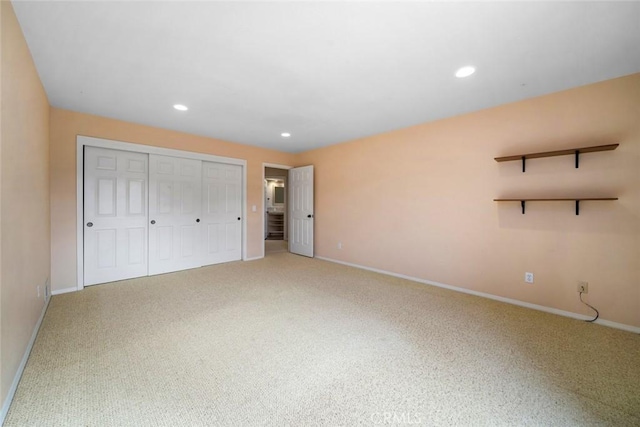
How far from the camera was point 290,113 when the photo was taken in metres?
3.30

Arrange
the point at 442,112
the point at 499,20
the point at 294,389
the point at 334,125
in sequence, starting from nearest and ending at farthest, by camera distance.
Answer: the point at 294,389 < the point at 499,20 < the point at 442,112 < the point at 334,125

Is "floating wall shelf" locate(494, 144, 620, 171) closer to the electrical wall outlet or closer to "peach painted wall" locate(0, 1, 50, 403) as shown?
the electrical wall outlet

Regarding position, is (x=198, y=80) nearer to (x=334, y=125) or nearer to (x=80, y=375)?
(x=334, y=125)

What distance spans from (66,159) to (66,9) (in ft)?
7.79

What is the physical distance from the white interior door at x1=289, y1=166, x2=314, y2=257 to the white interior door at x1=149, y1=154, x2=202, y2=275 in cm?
203

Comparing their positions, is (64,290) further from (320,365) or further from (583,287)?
(583,287)

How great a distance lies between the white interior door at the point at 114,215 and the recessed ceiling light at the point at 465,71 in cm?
430

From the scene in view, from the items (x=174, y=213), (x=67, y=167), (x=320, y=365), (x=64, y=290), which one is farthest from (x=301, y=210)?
(x=320, y=365)

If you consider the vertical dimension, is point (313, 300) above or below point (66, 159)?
below

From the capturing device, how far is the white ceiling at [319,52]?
1605 mm

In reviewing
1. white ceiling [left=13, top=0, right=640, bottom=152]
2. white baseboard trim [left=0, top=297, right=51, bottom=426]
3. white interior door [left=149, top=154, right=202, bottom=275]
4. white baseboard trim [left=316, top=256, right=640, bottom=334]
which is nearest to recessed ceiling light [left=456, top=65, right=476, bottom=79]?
white ceiling [left=13, top=0, right=640, bottom=152]

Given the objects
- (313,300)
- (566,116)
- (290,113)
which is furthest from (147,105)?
(566,116)

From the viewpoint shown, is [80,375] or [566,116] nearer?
[80,375]

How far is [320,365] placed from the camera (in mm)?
1786
